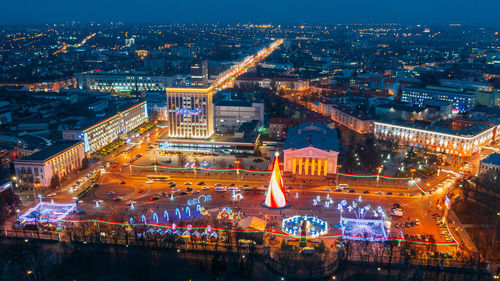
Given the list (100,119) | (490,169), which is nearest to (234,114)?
(100,119)

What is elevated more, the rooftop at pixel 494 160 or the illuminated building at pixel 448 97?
the illuminated building at pixel 448 97

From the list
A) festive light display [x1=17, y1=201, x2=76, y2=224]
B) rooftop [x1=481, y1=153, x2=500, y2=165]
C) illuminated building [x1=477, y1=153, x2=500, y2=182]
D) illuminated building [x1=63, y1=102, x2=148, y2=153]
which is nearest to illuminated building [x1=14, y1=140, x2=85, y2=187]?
festive light display [x1=17, y1=201, x2=76, y2=224]

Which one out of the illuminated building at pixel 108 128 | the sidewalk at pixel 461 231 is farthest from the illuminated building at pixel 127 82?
the sidewalk at pixel 461 231

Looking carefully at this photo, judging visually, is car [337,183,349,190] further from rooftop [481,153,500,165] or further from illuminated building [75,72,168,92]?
illuminated building [75,72,168,92]

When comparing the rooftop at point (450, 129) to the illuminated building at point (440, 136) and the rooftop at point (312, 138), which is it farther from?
the rooftop at point (312, 138)

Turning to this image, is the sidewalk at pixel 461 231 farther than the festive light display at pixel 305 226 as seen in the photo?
No

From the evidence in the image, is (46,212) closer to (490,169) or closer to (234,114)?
(234,114)
